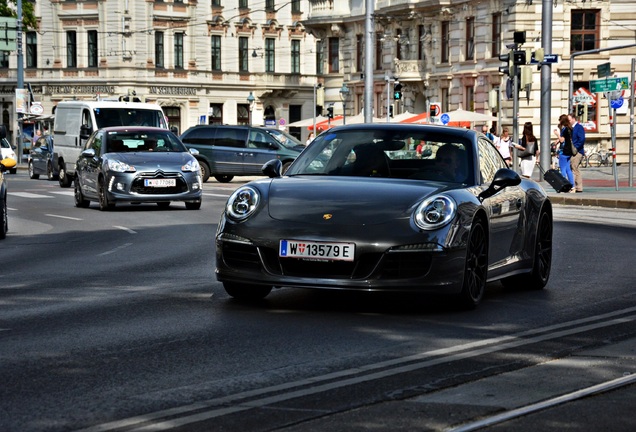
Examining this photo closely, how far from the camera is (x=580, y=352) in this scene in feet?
26.2

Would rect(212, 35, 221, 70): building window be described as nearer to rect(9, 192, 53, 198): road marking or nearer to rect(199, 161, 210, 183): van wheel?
rect(199, 161, 210, 183): van wheel

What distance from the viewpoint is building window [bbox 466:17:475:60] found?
65.2 m

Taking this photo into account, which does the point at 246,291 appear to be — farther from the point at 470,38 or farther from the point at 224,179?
the point at 470,38

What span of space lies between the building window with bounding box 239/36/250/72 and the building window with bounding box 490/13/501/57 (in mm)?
35058

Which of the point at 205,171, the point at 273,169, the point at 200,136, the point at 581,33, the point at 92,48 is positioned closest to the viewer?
the point at 273,169

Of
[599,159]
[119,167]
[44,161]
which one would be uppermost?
[119,167]

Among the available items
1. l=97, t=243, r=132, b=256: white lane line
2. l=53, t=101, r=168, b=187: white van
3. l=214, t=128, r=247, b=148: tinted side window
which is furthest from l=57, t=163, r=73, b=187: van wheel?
l=97, t=243, r=132, b=256: white lane line

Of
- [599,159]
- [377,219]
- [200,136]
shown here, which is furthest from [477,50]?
[377,219]

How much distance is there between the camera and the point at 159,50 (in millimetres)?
90500

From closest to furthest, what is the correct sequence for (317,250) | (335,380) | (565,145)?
(335,380)
(317,250)
(565,145)

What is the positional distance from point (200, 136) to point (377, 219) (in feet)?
118

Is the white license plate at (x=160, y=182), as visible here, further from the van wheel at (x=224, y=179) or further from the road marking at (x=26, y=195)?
the van wheel at (x=224, y=179)

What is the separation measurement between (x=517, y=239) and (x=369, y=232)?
223cm

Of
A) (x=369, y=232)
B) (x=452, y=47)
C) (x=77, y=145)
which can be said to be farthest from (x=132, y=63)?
(x=369, y=232)
